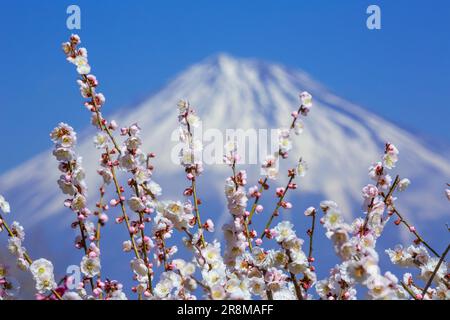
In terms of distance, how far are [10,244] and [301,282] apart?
78cm

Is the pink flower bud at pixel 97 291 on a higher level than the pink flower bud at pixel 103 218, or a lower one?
lower

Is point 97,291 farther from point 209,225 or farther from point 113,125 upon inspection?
point 113,125

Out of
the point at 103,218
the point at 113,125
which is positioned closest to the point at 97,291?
the point at 103,218

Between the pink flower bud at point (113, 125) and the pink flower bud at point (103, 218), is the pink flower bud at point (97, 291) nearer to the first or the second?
the pink flower bud at point (103, 218)

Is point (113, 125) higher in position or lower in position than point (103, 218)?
higher

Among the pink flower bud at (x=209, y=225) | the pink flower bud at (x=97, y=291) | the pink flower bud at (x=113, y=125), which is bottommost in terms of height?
the pink flower bud at (x=97, y=291)

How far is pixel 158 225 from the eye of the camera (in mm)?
1821

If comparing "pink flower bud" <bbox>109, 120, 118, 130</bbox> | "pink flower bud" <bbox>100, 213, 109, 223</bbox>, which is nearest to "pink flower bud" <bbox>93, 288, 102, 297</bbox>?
"pink flower bud" <bbox>100, 213, 109, 223</bbox>

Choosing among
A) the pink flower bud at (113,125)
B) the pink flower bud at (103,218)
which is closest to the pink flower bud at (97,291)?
the pink flower bud at (103,218)

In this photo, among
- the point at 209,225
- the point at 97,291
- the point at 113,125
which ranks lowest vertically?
the point at 97,291

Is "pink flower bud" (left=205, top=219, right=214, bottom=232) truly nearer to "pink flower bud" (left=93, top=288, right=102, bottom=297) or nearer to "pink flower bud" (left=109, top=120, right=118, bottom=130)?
"pink flower bud" (left=93, top=288, right=102, bottom=297)

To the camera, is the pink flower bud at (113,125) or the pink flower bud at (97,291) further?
the pink flower bud at (113,125)

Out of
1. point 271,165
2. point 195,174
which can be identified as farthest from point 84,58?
point 271,165
